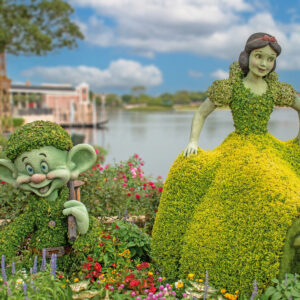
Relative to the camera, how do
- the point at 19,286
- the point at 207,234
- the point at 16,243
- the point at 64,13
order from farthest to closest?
the point at 64,13
the point at 16,243
the point at 207,234
the point at 19,286

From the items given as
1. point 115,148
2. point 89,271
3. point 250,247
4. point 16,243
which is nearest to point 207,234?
point 250,247

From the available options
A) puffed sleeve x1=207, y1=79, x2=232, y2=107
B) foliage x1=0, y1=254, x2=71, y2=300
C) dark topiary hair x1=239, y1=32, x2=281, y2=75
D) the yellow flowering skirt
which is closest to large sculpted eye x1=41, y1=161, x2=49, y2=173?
foliage x1=0, y1=254, x2=71, y2=300

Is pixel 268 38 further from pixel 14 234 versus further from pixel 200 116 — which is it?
pixel 14 234

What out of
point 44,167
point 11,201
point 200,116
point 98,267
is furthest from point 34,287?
point 11,201

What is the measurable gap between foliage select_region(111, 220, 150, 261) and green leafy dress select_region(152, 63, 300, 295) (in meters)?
0.30

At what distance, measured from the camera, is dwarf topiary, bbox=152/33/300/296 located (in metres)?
2.59

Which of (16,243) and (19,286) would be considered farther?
(16,243)

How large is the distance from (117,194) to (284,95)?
Answer: 94.3 inches

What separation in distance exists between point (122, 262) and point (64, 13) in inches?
738

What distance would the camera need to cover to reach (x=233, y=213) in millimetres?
2760

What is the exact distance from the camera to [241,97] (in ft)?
10.1

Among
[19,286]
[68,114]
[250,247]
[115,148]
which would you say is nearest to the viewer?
[19,286]

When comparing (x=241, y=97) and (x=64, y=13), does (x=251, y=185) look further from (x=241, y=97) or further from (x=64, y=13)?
(x=64, y=13)

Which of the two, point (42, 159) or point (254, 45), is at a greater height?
point (254, 45)
